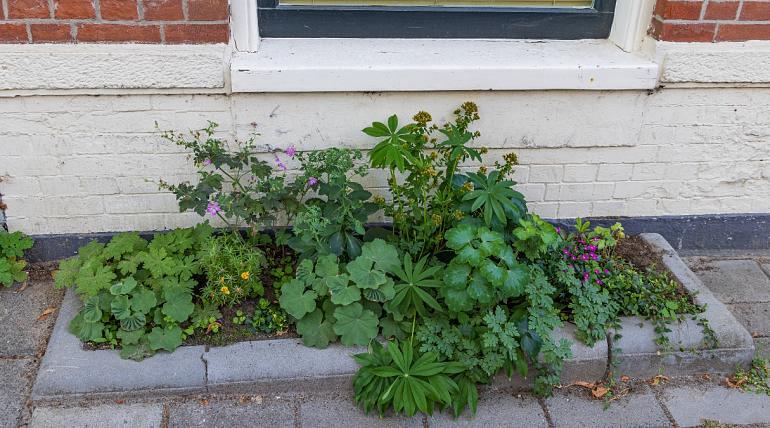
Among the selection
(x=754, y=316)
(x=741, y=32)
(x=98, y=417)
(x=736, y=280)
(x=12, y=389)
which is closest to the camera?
(x=98, y=417)

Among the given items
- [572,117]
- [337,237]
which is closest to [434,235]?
[337,237]

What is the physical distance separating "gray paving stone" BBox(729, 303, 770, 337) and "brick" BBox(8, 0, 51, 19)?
3267 millimetres

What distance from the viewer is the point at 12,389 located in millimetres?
2709

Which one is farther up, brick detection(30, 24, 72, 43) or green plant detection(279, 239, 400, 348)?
brick detection(30, 24, 72, 43)

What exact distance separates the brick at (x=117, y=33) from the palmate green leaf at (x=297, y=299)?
45.6 inches

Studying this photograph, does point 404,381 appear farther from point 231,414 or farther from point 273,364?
point 231,414

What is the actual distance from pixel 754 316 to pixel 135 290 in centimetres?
277

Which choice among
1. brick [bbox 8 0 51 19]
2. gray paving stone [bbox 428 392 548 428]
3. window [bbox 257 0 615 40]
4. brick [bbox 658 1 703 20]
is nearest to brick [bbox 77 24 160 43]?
brick [bbox 8 0 51 19]

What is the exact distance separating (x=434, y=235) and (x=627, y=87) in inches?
43.1

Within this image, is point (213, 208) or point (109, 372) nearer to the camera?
point (109, 372)

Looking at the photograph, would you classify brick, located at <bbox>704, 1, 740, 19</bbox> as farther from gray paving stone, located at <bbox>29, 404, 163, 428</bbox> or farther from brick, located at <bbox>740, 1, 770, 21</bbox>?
gray paving stone, located at <bbox>29, 404, 163, 428</bbox>

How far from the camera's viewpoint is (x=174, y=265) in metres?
2.95

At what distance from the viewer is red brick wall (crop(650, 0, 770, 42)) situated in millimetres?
3082

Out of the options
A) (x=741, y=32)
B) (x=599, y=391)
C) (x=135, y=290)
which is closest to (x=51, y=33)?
(x=135, y=290)
